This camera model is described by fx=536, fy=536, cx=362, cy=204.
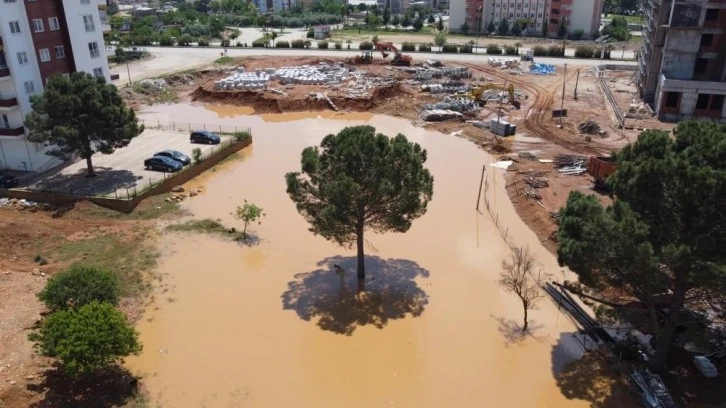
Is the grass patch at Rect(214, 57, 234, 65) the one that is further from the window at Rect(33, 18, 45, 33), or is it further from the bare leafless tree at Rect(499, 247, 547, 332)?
the bare leafless tree at Rect(499, 247, 547, 332)

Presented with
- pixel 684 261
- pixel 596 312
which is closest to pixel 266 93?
pixel 596 312

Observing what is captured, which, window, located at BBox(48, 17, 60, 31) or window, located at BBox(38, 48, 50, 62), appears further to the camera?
window, located at BBox(48, 17, 60, 31)

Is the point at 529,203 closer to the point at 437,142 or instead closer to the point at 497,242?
the point at 497,242

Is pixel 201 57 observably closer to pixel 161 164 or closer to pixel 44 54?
pixel 44 54

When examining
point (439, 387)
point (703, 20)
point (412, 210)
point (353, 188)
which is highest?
point (703, 20)

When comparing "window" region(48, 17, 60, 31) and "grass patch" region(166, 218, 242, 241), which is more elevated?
"window" region(48, 17, 60, 31)

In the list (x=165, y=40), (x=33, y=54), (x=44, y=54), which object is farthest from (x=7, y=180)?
(x=165, y=40)

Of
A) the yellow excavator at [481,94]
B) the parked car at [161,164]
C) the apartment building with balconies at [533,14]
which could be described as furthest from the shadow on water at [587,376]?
the apartment building with balconies at [533,14]

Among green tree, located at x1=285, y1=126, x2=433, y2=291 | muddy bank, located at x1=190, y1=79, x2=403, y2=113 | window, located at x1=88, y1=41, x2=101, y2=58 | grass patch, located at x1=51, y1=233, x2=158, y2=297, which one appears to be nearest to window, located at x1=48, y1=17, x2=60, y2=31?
window, located at x1=88, y1=41, x2=101, y2=58
